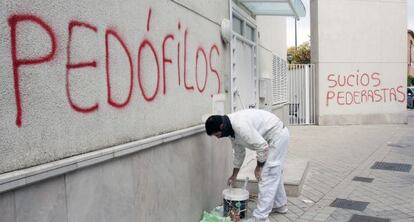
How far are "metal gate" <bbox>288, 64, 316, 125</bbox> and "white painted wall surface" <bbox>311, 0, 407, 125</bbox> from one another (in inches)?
18.1

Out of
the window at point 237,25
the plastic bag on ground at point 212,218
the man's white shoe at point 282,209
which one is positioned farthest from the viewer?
the window at point 237,25

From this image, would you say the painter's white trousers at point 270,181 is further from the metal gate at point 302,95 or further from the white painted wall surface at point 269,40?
the metal gate at point 302,95

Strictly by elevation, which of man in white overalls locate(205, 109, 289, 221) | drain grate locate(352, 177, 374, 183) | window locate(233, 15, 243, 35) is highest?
window locate(233, 15, 243, 35)

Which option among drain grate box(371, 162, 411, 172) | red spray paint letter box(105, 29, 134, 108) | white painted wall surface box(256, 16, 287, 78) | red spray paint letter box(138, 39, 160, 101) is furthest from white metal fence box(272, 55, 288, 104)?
red spray paint letter box(105, 29, 134, 108)

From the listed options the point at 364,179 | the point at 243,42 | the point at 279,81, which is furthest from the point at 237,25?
the point at 279,81

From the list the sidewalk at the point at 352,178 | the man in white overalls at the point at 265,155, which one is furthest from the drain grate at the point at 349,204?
the man in white overalls at the point at 265,155

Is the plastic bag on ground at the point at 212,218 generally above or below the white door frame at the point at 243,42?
below

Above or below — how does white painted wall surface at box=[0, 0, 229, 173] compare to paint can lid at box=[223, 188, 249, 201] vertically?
above

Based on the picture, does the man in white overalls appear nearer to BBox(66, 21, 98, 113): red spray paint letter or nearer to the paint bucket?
the paint bucket

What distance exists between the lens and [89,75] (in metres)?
2.95

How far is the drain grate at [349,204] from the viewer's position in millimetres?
5828

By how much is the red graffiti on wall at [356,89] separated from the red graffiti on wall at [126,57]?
11.3 m

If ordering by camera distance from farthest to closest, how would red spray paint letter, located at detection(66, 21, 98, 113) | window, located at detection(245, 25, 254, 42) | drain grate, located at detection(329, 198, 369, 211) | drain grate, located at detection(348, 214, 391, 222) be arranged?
window, located at detection(245, 25, 254, 42)
drain grate, located at detection(329, 198, 369, 211)
drain grate, located at detection(348, 214, 391, 222)
red spray paint letter, located at detection(66, 21, 98, 113)

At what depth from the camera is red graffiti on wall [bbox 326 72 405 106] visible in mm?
15773
